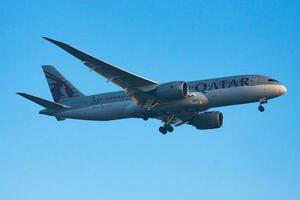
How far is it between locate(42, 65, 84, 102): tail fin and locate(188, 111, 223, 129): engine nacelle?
1192 centimetres

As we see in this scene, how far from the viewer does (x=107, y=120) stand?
2345 inches

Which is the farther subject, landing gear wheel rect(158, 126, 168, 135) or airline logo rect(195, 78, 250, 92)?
landing gear wheel rect(158, 126, 168, 135)

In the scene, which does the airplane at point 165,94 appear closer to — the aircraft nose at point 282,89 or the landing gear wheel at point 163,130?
the aircraft nose at point 282,89

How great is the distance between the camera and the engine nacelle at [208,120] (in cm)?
6203

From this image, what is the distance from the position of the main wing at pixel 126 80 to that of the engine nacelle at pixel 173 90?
4.20ft

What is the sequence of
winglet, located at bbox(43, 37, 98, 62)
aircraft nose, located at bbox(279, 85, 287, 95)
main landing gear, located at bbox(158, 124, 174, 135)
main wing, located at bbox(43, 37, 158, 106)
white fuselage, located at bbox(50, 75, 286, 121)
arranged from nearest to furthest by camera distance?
winglet, located at bbox(43, 37, 98, 62) < main wing, located at bbox(43, 37, 158, 106) < white fuselage, located at bbox(50, 75, 286, 121) < aircraft nose, located at bbox(279, 85, 287, 95) < main landing gear, located at bbox(158, 124, 174, 135)

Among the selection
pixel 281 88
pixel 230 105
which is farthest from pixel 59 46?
pixel 281 88

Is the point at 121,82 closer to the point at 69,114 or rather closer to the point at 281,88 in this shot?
the point at 69,114

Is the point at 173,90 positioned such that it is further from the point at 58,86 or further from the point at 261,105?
the point at 58,86

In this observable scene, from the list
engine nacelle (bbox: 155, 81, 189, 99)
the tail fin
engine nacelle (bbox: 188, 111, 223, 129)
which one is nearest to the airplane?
engine nacelle (bbox: 155, 81, 189, 99)

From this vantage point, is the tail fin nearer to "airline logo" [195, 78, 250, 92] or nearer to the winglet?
the winglet

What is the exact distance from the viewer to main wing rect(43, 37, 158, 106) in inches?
2076

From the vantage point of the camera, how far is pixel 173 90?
53.3 meters

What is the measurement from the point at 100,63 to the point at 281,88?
51.3 feet
